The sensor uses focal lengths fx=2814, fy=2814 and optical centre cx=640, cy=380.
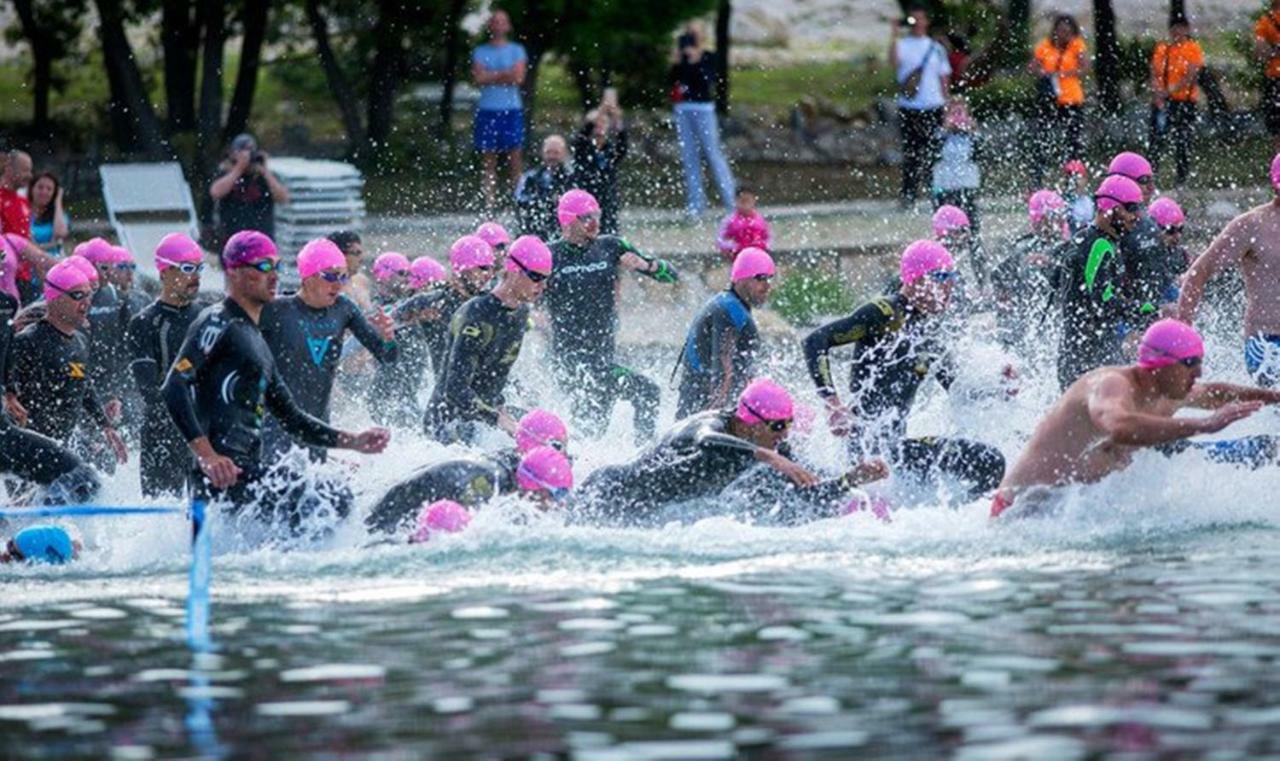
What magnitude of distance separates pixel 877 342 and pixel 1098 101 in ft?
44.2

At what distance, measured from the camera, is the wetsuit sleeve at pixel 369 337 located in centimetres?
1510

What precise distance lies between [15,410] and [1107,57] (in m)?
15.3

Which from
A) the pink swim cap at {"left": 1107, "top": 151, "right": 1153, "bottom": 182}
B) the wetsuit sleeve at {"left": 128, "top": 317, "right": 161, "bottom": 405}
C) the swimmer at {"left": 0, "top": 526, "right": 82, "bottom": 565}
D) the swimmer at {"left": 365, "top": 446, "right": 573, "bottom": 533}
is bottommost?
the swimmer at {"left": 0, "top": 526, "right": 82, "bottom": 565}

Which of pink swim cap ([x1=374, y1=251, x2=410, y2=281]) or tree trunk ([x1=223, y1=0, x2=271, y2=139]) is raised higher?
tree trunk ([x1=223, y1=0, x2=271, y2=139])

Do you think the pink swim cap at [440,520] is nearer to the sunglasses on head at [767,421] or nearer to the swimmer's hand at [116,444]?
the sunglasses on head at [767,421]

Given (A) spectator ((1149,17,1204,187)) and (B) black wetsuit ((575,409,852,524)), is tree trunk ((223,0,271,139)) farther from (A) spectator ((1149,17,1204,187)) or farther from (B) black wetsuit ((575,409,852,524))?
(B) black wetsuit ((575,409,852,524))

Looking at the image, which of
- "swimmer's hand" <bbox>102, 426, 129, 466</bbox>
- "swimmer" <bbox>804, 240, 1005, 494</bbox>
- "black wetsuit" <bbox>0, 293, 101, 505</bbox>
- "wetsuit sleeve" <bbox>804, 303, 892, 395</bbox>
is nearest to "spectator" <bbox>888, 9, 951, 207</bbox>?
"swimmer" <bbox>804, 240, 1005, 494</bbox>

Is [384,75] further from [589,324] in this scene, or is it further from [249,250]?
[249,250]

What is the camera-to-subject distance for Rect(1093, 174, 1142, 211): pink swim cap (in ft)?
54.3

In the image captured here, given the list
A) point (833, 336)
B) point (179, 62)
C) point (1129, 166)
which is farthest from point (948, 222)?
point (179, 62)

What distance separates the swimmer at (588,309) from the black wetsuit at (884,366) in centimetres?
266

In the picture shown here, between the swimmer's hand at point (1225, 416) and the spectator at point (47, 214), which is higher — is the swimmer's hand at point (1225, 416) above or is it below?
below

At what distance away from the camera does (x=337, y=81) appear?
28.7 meters

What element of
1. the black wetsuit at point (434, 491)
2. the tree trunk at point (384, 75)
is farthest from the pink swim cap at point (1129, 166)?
the tree trunk at point (384, 75)
